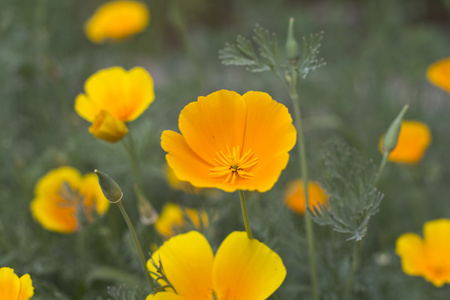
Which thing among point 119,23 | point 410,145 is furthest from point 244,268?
point 119,23

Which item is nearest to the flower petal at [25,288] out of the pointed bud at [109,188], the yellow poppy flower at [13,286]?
the yellow poppy flower at [13,286]

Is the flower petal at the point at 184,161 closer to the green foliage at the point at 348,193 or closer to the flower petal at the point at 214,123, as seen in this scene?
the flower petal at the point at 214,123

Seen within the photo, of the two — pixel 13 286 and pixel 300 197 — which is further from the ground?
pixel 13 286

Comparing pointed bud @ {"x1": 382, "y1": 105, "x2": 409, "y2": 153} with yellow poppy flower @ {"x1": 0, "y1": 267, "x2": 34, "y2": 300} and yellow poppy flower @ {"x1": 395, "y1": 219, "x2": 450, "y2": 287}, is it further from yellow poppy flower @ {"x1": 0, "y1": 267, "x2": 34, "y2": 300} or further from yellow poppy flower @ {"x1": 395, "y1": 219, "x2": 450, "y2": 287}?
yellow poppy flower @ {"x1": 0, "y1": 267, "x2": 34, "y2": 300}

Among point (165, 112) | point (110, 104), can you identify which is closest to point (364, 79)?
point (165, 112)

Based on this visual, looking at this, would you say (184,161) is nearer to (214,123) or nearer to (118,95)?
(214,123)

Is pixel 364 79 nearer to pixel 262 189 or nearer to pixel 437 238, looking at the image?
pixel 437 238

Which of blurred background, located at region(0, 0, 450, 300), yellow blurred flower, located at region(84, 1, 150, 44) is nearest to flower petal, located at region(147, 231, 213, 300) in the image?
blurred background, located at region(0, 0, 450, 300)
